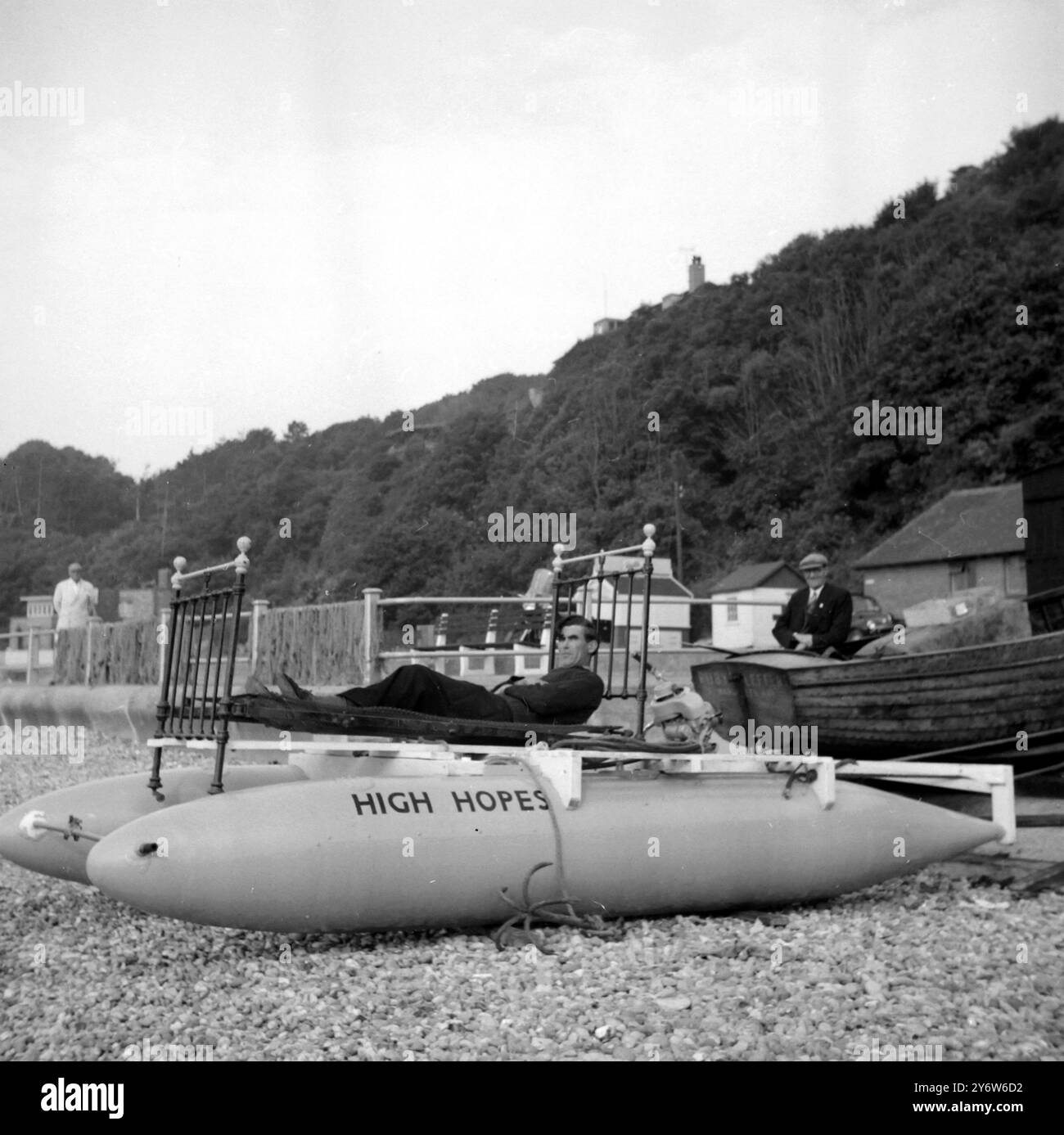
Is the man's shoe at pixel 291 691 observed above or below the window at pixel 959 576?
below

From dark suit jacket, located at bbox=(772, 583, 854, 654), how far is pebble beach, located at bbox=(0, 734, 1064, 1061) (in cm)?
390

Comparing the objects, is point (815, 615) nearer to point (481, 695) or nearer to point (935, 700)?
point (935, 700)

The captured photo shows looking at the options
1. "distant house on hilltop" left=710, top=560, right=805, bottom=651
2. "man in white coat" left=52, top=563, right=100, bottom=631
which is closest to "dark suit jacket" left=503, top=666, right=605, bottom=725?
"man in white coat" left=52, top=563, right=100, bottom=631

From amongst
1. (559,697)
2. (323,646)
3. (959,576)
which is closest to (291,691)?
(559,697)

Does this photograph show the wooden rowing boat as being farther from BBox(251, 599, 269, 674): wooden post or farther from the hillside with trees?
the hillside with trees

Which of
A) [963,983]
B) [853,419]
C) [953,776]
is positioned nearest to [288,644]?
[953,776]

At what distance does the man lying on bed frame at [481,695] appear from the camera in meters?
6.06

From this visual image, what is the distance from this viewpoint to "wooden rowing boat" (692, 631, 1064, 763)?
9.09 m

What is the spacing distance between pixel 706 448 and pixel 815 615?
155 feet

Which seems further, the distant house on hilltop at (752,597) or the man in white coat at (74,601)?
the distant house on hilltop at (752,597)

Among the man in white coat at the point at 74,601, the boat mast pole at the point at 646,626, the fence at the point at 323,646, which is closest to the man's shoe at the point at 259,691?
the boat mast pole at the point at 646,626

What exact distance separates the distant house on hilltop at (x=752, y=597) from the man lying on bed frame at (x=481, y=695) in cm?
3184

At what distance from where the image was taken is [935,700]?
30.2 feet

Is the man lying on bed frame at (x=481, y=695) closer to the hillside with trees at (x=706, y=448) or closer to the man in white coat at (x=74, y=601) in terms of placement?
the man in white coat at (x=74, y=601)
